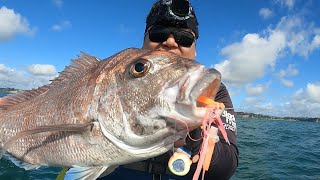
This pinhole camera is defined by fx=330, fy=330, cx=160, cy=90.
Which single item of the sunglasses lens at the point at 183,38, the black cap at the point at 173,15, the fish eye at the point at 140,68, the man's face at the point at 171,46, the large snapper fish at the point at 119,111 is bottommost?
the large snapper fish at the point at 119,111

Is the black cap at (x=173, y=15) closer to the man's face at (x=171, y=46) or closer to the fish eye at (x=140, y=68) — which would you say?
the man's face at (x=171, y=46)

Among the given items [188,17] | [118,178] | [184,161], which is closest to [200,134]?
[184,161]

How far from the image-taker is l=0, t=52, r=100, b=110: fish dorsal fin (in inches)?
138

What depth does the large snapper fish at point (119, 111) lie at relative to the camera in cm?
254

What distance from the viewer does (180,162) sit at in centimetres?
295

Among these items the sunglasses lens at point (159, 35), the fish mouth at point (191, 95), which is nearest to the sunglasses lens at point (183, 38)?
the sunglasses lens at point (159, 35)

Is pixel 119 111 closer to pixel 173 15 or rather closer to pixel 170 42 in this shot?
pixel 170 42

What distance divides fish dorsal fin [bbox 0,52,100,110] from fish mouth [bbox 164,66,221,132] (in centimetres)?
120

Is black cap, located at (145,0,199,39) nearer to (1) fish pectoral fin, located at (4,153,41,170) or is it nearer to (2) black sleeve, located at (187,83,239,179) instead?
(2) black sleeve, located at (187,83,239,179)

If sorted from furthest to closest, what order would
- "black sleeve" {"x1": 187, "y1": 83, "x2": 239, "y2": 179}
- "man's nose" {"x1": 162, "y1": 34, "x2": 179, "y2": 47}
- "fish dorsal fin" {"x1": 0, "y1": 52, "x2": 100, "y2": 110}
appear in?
1. "man's nose" {"x1": 162, "y1": 34, "x2": 179, "y2": 47}
2. "fish dorsal fin" {"x1": 0, "y1": 52, "x2": 100, "y2": 110}
3. "black sleeve" {"x1": 187, "y1": 83, "x2": 239, "y2": 179}

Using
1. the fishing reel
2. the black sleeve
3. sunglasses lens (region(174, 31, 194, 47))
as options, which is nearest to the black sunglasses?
sunglasses lens (region(174, 31, 194, 47))

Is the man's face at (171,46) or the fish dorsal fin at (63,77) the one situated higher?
the man's face at (171,46)

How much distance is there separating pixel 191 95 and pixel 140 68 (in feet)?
Result: 1.97

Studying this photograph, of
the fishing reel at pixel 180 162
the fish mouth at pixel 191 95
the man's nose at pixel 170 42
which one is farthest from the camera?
the man's nose at pixel 170 42
